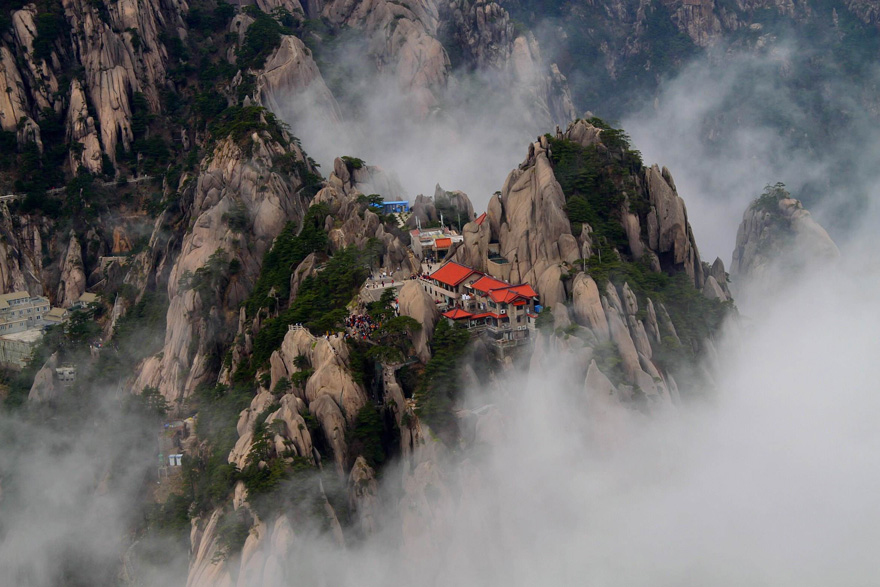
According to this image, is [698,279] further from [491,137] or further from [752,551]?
[491,137]

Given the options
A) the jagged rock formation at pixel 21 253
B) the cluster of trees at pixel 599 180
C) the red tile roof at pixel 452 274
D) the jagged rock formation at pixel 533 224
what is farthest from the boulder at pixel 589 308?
the jagged rock formation at pixel 21 253

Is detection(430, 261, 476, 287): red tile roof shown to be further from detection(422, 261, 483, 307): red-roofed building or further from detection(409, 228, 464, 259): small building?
detection(409, 228, 464, 259): small building

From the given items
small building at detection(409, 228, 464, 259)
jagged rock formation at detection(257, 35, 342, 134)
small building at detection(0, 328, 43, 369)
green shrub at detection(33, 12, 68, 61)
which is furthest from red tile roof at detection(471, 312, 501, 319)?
green shrub at detection(33, 12, 68, 61)

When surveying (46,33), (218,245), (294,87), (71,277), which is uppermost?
(46,33)

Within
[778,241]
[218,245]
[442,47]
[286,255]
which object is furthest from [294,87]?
[778,241]

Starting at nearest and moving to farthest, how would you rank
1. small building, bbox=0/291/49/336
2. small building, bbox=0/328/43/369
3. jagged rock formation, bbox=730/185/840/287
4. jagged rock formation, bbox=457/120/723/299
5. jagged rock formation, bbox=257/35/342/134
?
jagged rock formation, bbox=457/120/723/299, jagged rock formation, bbox=730/185/840/287, small building, bbox=0/328/43/369, small building, bbox=0/291/49/336, jagged rock formation, bbox=257/35/342/134

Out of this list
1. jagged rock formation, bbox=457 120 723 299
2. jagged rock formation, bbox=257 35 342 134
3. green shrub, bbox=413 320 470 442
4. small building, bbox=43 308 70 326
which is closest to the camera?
green shrub, bbox=413 320 470 442

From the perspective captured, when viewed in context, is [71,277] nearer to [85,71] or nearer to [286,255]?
[85,71]

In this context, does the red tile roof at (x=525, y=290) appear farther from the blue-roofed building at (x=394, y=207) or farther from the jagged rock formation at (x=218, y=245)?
the jagged rock formation at (x=218, y=245)
